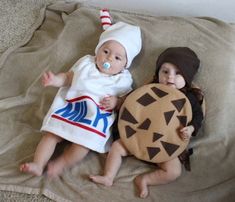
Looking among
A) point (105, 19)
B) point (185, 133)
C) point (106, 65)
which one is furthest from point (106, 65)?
point (185, 133)

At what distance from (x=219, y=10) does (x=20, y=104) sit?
0.84m

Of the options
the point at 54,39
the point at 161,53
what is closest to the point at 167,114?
the point at 161,53

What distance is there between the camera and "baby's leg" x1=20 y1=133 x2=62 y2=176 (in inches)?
43.1

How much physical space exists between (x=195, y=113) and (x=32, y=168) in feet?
1.72

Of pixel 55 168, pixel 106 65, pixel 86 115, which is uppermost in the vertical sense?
pixel 106 65

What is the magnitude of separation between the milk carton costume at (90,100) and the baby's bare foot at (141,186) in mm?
144

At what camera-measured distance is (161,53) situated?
50.5 inches

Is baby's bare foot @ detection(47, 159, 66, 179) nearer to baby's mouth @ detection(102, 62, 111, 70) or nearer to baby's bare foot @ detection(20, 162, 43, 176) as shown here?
baby's bare foot @ detection(20, 162, 43, 176)

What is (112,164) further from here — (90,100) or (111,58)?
(111,58)

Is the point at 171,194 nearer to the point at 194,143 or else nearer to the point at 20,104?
the point at 194,143

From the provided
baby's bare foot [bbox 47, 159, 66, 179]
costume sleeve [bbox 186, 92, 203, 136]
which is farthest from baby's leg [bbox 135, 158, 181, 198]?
baby's bare foot [bbox 47, 159, 66, 179]

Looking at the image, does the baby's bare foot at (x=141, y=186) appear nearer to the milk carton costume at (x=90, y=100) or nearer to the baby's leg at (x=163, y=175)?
the baby's leg at (x=163, y=175)

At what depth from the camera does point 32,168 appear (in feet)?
3.59

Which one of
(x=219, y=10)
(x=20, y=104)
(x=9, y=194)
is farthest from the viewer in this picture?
(x=219, y=10)
